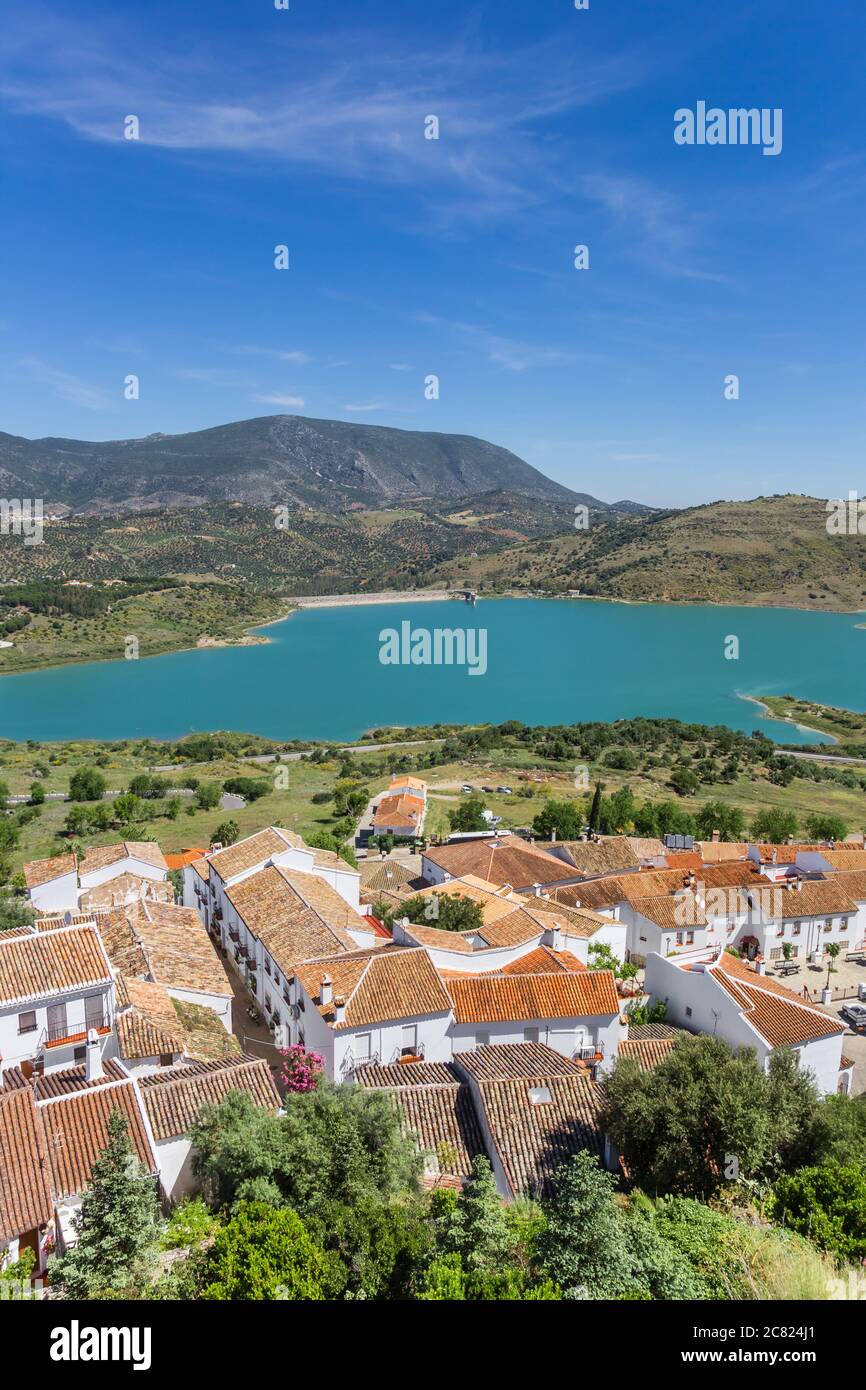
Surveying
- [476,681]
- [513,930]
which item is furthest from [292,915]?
[476,681]

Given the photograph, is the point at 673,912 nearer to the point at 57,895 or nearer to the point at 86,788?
the point at 57,895

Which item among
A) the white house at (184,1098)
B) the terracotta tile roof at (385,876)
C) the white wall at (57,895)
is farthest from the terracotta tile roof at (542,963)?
the white wall at (57,895)

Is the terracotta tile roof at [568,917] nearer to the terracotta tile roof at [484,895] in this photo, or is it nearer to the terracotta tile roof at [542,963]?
the terracotta tile roof at [484,895]

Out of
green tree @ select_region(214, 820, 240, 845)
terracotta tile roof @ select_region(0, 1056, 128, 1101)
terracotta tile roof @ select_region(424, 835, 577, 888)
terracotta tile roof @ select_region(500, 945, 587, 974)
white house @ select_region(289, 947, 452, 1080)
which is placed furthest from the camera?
green tree @ select_region(214, 820, 240, 845)

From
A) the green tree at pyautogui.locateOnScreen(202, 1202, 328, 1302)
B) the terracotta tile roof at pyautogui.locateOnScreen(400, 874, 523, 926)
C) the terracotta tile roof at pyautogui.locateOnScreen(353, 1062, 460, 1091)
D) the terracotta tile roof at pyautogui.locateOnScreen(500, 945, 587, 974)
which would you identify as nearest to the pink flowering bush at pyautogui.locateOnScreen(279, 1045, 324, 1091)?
the terracotta tile roof at pyautogui.locateOnScreen(353, 1062, 460, 1091)

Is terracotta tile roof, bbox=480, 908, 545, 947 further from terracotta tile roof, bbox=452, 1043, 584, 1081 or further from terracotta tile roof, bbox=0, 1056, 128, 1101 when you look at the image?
terracotta tile roof, bbox=0, 1056, 128, 1101

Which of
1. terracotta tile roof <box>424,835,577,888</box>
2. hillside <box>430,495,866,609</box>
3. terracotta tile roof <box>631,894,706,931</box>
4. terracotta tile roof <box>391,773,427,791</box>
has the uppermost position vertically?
hillside <box>430,495,866,609</box>

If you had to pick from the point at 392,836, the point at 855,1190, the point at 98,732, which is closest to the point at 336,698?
the point at 98,732
